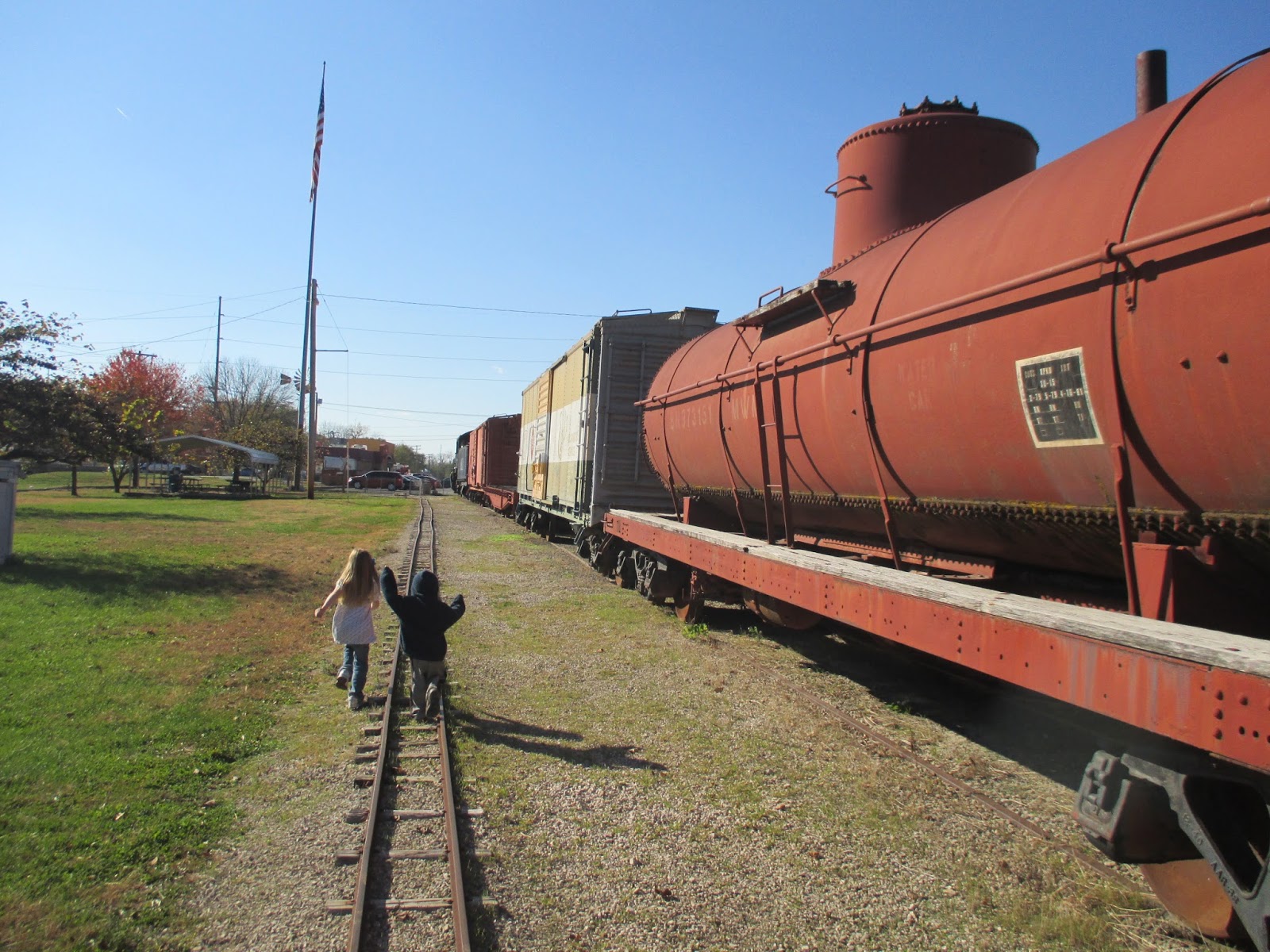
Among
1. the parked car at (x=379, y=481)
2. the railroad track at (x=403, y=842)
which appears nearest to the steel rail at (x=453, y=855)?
the railroad track at (x=403, y=842)

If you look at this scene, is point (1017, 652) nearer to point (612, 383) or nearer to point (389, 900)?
point (389, 900)

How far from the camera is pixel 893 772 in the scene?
17.7ft

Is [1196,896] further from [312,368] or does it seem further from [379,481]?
[379,481]

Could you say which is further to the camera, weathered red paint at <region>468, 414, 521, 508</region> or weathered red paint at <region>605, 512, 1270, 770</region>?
weathered red paint at <region>468, 414, 521, 508</region>

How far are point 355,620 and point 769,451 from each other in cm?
353

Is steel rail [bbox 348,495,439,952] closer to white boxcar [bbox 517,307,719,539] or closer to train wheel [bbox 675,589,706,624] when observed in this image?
train wheel [bbox 675,589,706,624]

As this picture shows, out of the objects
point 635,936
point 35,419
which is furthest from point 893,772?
point 35,419

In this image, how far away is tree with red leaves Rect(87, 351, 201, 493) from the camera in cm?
3291

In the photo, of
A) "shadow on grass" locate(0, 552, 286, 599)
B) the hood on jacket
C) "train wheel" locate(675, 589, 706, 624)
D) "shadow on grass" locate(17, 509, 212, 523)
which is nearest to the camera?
the hood on jacket

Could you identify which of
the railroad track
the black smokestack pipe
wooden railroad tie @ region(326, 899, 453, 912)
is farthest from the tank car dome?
wooden railroad tie @ region(326, 899, 453, 912)

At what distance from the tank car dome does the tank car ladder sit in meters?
1.29

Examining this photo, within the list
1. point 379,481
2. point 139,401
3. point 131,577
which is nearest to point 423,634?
point 131,577

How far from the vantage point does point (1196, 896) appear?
11.4 ft

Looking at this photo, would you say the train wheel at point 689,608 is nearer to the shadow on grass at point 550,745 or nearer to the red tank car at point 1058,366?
the red tank car at point 1058,366
